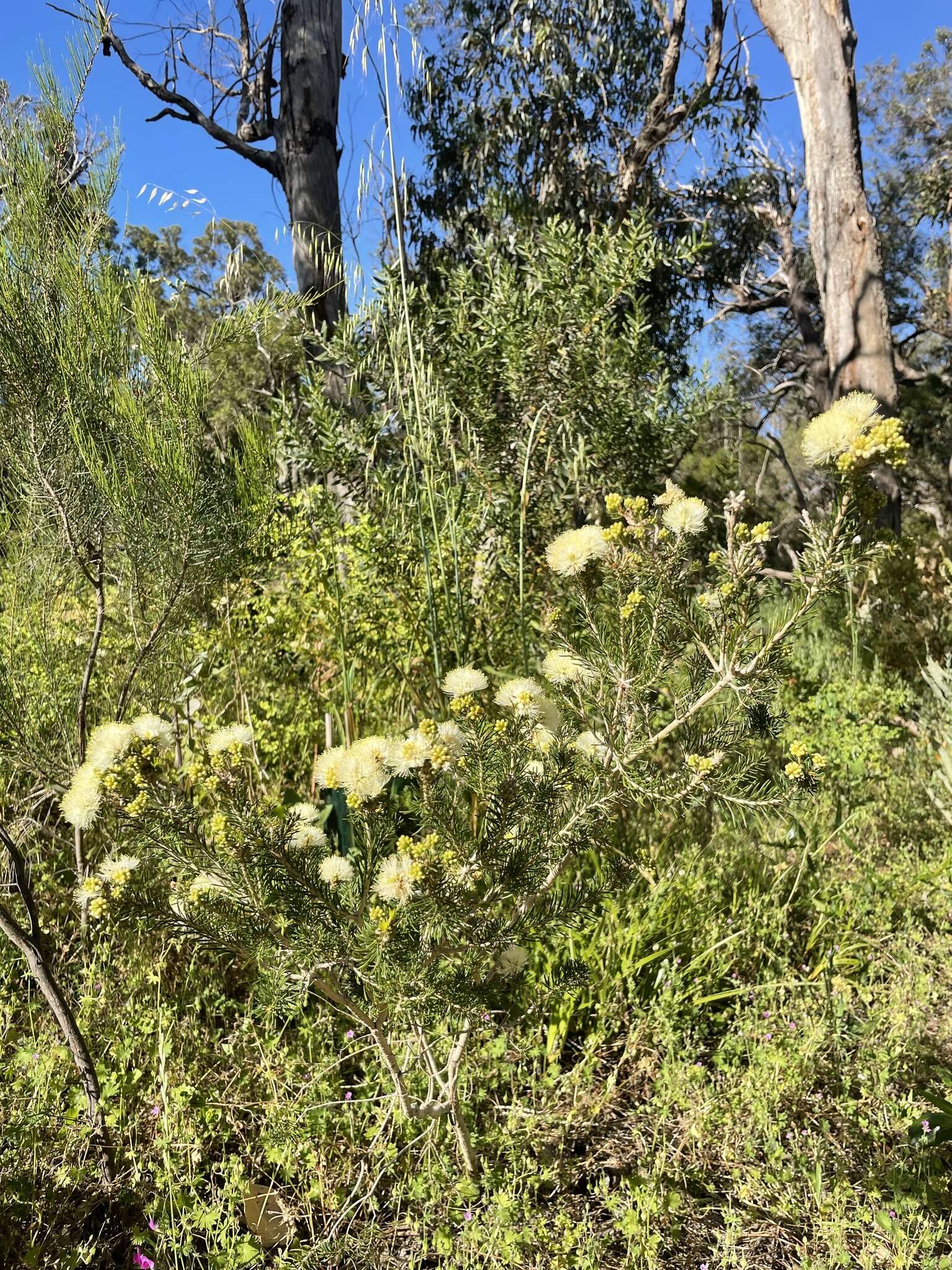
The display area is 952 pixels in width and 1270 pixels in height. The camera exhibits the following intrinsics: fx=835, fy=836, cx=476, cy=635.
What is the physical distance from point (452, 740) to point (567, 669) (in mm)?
259

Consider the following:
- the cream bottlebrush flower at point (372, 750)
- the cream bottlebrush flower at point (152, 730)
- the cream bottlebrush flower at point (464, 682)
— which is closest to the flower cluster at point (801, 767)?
the cream bottlebrush flower at point (464, 682)

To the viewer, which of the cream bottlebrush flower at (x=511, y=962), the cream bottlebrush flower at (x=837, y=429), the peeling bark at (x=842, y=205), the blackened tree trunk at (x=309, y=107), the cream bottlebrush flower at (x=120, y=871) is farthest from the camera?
the blackened tree trunk at (x=309, y=107)

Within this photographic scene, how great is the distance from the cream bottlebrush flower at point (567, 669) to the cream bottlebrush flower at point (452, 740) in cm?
22

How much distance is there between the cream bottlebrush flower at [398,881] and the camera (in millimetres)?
1139

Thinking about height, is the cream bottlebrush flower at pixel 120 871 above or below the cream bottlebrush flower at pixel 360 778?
below

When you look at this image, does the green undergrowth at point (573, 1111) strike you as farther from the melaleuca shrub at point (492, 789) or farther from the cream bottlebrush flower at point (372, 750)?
the cream bottlebrush flower at point (372, 750)

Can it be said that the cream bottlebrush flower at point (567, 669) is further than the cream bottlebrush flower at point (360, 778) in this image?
Yes

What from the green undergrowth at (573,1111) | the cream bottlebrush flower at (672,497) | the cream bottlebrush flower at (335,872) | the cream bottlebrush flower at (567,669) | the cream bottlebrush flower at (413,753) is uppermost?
the cream bottlebrush flower at (672,497)

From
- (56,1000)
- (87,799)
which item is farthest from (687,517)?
(56,1000)

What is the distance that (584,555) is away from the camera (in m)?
1.27

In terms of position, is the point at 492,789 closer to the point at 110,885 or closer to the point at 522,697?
the point at 522,697

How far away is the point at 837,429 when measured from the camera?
106cm

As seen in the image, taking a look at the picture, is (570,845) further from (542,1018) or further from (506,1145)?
(542,1018)

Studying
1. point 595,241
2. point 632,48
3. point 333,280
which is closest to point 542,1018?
point 595,241
